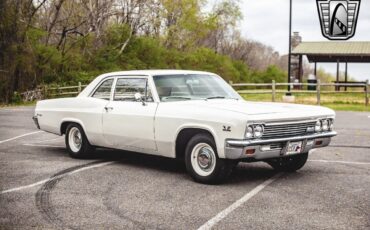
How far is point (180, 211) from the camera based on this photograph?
5.81m

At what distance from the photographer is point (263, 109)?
718 centimetres

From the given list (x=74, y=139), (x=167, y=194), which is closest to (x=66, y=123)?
(x=74, y=139)

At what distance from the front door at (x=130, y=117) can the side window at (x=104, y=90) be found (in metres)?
0.18

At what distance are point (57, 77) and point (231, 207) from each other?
1208 inches

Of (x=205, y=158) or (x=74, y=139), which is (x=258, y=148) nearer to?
(x=205, y=158)

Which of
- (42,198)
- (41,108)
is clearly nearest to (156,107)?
(42,198)

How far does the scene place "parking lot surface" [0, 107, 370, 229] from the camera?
5.43m

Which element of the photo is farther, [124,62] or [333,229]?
[124,62]

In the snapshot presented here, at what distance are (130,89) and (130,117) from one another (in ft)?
1.74

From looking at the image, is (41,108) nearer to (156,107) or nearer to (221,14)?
(156,107)

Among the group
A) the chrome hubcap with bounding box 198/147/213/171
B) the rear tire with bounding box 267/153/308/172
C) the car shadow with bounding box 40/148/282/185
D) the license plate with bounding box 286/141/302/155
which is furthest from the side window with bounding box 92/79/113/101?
the license plate with bounding box 286/141/302/155

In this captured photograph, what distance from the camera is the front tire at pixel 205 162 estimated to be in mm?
7022

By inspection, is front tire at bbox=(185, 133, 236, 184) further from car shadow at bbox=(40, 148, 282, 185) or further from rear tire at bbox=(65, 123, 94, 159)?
rear tire at bbox=(65, 123, 94, 159)

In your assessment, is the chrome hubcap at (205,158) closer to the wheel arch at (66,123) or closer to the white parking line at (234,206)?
the white parking line at (234,206)
